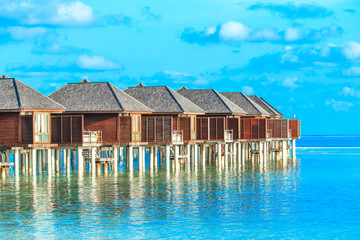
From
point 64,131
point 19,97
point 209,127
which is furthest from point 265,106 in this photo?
point 19,97

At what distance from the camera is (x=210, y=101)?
61.5 metres

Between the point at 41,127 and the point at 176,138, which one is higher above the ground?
the point at 41,127

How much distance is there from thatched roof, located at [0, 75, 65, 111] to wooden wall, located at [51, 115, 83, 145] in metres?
0.82

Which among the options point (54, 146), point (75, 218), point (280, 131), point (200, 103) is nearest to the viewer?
point (75, 218)

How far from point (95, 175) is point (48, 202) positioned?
45.2 feet

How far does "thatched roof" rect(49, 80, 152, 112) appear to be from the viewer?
1846 inches

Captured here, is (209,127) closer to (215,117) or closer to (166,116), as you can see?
(215,117)

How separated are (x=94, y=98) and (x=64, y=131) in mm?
5106

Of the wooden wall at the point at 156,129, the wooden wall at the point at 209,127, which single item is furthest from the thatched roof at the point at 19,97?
the wooden wall at the point at 209,127

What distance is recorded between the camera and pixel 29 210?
28.7 m

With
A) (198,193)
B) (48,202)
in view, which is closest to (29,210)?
(48,202)

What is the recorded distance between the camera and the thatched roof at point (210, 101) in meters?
60.3

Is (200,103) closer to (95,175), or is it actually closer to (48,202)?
(95,175)

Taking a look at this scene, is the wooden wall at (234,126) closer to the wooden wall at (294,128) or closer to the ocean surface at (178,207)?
the ocean surface at (178,207)
